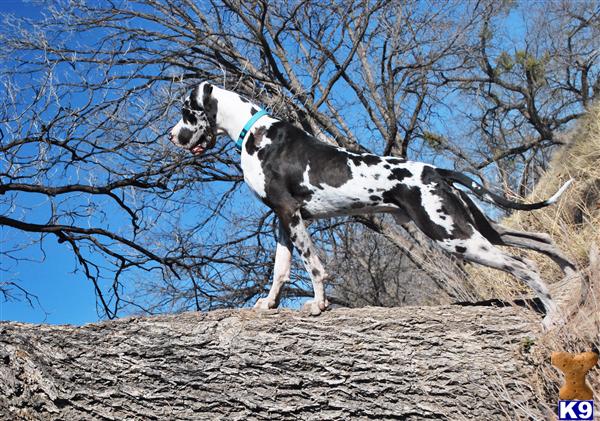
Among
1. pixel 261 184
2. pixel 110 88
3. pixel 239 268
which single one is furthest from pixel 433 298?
pixel 261 184

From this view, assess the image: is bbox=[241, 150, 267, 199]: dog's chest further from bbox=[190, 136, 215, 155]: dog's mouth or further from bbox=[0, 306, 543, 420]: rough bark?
bbox=[0, 306, 543, 420]: rough bark

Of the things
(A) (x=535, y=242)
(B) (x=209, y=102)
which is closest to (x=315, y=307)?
(A) (x=535, y=242)

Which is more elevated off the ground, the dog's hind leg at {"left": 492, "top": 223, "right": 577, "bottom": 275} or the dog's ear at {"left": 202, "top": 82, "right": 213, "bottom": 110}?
the dog's ear at {"left": 202, "top": 82, "right": 213, "bottom": 110}


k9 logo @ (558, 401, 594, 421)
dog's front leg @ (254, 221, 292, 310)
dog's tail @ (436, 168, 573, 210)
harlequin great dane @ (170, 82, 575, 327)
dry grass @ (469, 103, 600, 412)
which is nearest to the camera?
k9 logo @ (558, 401, 594, 421)

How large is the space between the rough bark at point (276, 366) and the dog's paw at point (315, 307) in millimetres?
65

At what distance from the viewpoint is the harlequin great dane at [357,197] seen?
509cm

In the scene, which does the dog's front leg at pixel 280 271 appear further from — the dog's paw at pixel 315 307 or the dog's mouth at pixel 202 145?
the dog's mouth at pixel 202 145

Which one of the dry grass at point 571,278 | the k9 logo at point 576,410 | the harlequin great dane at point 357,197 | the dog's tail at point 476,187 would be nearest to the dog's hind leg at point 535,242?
the harlequin great dane at point 357,197

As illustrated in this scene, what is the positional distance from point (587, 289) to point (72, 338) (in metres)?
4.14

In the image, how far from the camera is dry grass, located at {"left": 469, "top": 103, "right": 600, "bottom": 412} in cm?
491

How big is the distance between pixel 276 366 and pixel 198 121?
7.80 feet

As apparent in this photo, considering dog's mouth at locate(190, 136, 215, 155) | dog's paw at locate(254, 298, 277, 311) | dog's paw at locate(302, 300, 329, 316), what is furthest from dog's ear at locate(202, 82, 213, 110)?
dog's paw at locate(302, 300, 329, 316)

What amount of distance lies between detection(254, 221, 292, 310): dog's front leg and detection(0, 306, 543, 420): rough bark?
19cm

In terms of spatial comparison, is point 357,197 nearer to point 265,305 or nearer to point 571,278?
point 265,305
